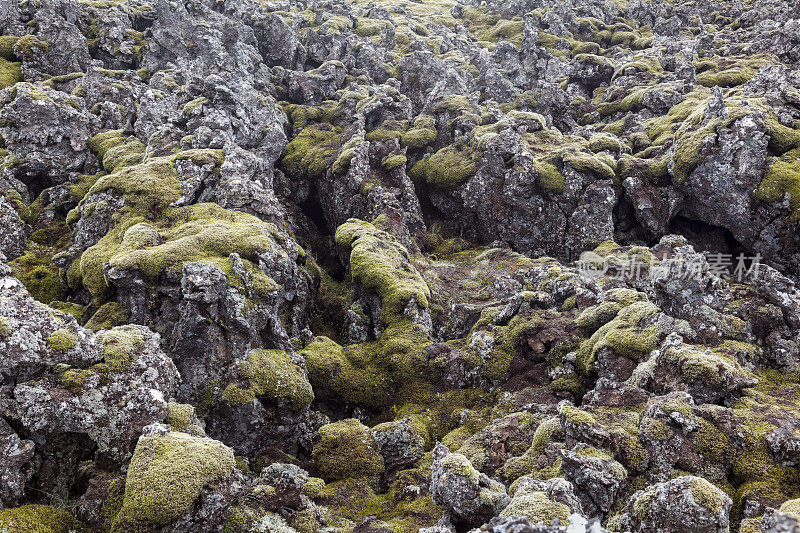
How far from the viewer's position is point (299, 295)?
20.3 meters

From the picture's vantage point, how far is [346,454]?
14078 millimetres

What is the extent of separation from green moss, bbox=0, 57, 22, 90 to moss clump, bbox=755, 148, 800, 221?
46.4m

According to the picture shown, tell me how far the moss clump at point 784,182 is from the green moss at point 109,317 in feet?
97.9

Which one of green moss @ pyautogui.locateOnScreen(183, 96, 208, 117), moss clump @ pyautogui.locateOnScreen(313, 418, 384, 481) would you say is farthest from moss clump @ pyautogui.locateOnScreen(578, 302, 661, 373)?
green moss @ pyautogui.locateOnScreen(183, 96, 208, 117)

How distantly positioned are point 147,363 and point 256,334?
406cm

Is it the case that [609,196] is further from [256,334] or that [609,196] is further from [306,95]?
[306,95]

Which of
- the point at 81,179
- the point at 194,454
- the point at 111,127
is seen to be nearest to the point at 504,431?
the point at 194,454

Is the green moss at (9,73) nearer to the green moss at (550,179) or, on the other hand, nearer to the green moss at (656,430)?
the green moss at (550,179)

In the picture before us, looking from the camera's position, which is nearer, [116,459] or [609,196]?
[116,459]

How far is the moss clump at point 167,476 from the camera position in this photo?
902 centimetres

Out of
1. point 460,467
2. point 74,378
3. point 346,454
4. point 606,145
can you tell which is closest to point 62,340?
point 74,378

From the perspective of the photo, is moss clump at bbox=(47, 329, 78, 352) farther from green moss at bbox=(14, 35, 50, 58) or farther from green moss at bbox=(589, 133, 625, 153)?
green moss at bbox=(14, 35, 50, 58)

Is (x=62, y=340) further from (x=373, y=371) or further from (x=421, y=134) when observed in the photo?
(x=421, y=134)

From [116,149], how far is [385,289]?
1775cm
